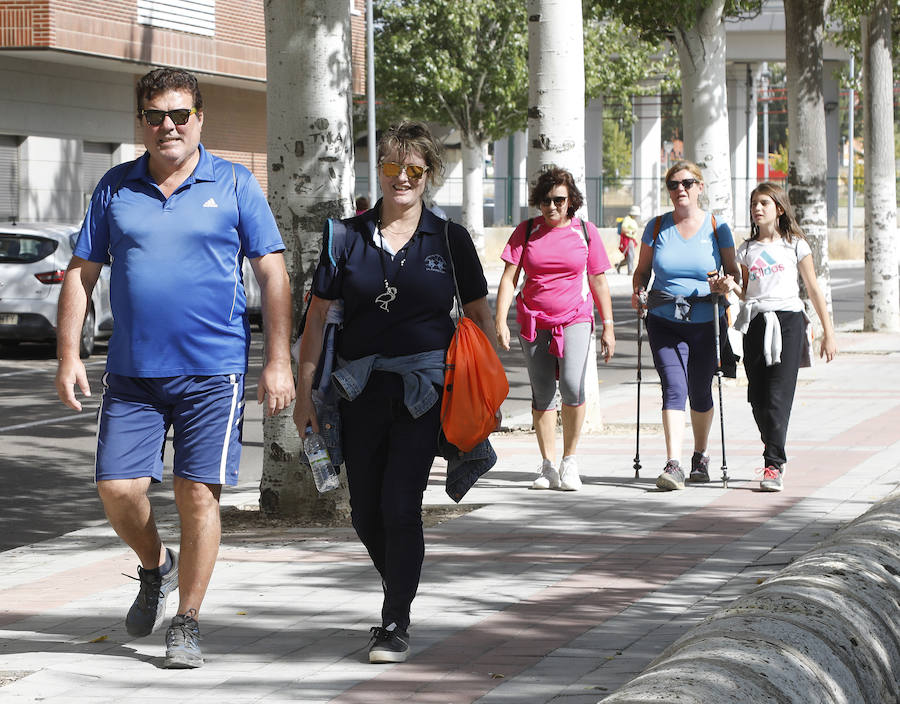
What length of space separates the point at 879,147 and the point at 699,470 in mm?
14228

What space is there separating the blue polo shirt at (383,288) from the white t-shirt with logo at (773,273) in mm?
4533

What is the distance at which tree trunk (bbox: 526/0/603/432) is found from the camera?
12203mm

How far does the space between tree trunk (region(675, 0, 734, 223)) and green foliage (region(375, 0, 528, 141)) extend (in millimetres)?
26159

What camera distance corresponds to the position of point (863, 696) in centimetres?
429

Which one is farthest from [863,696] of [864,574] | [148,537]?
[148,537]

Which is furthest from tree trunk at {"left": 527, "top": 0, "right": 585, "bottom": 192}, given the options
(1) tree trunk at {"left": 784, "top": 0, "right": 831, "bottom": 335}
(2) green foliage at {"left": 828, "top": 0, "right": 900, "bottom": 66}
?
(2) green foliage at {"left": 828, "top": 0, "right": 900, "bottom": 66}

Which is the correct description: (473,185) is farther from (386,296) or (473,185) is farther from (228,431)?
(228,431)

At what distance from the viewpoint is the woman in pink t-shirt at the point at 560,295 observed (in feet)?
31.8

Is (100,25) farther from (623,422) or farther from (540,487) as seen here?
(540,487)

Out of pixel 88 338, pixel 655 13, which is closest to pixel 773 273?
pixel 655 13

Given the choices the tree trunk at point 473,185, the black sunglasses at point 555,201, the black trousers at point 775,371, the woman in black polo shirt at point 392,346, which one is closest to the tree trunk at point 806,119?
the black trousers at point 775,371

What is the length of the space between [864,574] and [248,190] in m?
2.49

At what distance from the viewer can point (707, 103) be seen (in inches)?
660

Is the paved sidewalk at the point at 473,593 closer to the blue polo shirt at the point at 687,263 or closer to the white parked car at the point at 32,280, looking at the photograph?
the blue polo shirt at the point at 687,263
